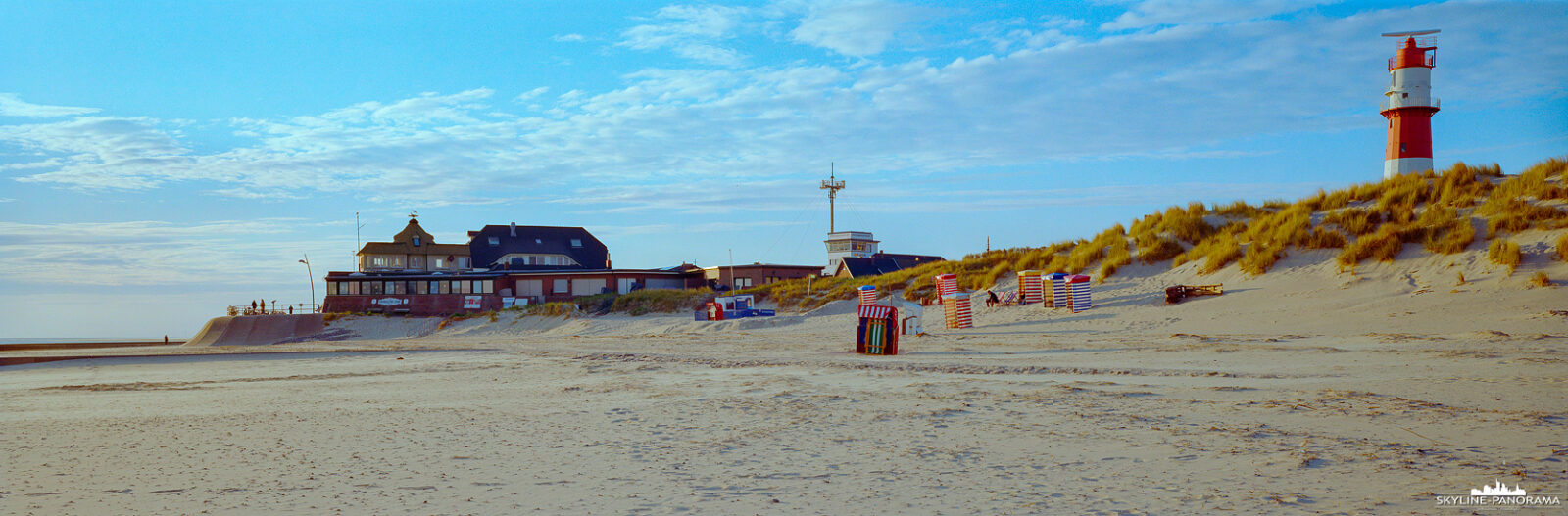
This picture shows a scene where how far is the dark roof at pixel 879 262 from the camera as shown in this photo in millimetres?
49000

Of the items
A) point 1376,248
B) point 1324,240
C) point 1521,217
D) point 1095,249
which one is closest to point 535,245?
point 1095,249

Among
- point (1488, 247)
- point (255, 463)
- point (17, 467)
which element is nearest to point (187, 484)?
point (255, 463)

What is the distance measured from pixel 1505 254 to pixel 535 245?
54389 mm

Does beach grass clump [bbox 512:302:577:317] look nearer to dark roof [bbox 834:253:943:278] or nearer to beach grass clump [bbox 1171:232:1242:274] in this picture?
dark roof [bbox 834:253:943:278]

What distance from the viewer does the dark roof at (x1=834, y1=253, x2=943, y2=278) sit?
4900 cm

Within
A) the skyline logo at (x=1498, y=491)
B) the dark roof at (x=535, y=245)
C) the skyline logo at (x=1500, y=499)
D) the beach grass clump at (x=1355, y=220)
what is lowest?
the skyline logo at (x=1500, y=499)

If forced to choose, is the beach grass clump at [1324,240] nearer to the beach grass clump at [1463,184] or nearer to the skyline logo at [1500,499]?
the beach grass clump at [1463,184]

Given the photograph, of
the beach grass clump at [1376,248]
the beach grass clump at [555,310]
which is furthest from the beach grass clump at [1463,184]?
the beach grass clump at [555,310]

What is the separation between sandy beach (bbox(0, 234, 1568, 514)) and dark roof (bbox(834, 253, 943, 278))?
32.6 metres

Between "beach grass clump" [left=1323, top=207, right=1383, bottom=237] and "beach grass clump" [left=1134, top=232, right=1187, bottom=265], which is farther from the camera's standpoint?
"beach grass clump" [left=1134, top=232, right=1187, bottom=265]

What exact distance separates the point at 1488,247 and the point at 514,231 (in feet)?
181

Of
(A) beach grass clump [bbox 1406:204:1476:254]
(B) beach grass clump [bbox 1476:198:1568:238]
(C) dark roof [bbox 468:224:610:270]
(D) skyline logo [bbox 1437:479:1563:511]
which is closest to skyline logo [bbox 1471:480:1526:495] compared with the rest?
(D) skyline logo [bbox 1437:479:1563:511]

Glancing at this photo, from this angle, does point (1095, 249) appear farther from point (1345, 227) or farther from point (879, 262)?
point (879, 262)

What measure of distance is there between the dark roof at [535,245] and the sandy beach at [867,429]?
45.8 metres
